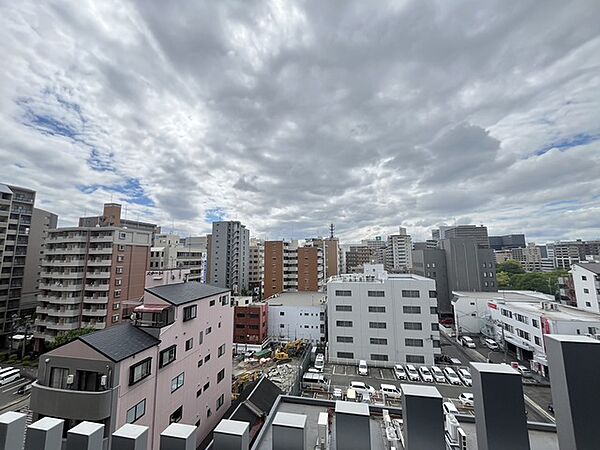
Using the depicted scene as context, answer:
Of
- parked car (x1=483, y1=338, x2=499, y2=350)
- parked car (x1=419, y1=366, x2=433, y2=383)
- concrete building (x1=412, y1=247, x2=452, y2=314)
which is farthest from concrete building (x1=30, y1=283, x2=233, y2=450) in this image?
concrete building (x1=412, y1=247, x2=452, y2=314)

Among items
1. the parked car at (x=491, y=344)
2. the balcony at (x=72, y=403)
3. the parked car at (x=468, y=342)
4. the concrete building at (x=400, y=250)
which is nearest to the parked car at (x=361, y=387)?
the parked car at (x=468, y=342)

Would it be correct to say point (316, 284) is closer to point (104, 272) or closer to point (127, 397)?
point (104, 272)

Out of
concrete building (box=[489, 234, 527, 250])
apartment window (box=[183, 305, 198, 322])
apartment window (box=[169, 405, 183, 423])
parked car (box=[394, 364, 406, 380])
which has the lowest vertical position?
Answer: parked car (box=[394, 364, 406, 380])

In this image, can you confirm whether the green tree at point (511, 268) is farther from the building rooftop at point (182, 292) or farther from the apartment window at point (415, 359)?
the building rooftop at point (182, 292)

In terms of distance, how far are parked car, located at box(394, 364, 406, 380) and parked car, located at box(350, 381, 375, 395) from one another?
3057 mm

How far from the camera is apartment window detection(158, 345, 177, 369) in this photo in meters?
10.1

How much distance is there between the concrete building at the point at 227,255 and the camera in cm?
4791

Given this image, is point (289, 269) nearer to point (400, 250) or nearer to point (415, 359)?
point (415, 359)

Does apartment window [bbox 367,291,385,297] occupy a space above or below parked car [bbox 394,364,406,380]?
above

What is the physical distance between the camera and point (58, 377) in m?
8.38

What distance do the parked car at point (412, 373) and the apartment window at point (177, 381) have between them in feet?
53.8

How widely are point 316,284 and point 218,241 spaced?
18753 mm

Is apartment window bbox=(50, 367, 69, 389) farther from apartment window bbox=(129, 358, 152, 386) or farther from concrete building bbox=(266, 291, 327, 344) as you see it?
concrete building bbox=(266, 291, 327, 344)

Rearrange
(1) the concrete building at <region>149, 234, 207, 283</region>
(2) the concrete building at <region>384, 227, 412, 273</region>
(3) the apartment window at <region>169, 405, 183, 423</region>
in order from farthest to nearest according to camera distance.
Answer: (2) the concrete building at <region>384, 227, 412, 273</region>
(1) the concrete building at <region>149, 234, 207, 283</region>
(3) the apartment window at <region>169, 405, 183, 423</region>
